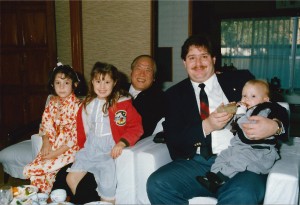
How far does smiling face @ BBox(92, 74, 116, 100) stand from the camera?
7.24 ft

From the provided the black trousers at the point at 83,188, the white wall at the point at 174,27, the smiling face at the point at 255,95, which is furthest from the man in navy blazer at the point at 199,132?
the white wall at the point at 174,27

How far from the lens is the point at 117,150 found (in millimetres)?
1982

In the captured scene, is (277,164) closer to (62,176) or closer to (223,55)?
(62,176)

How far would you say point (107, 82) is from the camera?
7.27ft

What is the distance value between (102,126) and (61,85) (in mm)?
544

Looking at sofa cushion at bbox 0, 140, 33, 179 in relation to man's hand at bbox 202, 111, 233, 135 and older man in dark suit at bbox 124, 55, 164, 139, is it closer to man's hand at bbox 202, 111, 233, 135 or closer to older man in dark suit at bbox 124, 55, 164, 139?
older man in dark suit at bbox 124, 55, 164, 139

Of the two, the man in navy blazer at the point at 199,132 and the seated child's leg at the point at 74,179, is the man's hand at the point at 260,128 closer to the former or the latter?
the man in navy blazer at the point at 199,132

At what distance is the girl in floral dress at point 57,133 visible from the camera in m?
2.25

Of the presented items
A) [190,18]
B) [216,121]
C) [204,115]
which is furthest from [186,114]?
[190,18]

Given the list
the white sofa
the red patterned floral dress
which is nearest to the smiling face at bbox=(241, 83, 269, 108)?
the white sofa

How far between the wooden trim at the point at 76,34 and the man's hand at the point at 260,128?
3005 mm

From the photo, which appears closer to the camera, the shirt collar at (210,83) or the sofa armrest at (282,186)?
the sofa armrest at (282,186)

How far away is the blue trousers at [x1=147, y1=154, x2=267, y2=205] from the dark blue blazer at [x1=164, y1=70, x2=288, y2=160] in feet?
0.35

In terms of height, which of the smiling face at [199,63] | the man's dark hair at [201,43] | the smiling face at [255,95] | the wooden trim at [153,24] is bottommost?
the smiling face at [255,95]
